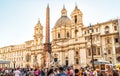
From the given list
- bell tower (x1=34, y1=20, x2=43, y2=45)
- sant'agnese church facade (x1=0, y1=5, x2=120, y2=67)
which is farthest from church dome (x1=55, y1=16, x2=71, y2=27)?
bell tower (x1=34, y1=20, x2=43, y2=45)

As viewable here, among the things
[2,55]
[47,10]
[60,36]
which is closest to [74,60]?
[60,36]

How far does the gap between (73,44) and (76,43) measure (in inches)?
51.7

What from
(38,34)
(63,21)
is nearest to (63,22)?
(63,21)

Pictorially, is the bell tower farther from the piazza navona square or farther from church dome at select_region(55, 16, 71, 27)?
church dome at select_region(55, 16, 71, 27)

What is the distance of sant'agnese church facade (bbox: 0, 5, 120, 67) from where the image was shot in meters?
53.0

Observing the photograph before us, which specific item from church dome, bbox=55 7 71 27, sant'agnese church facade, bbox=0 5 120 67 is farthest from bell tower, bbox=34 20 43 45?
church dome, bbox=55 7 71 27

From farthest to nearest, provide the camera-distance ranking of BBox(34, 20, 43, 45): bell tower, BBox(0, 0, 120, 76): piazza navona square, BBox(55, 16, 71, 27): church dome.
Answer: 1. BBox(34, 20, 43, 45): bell tower
2. BBox(55, 16, 71, 27): church dome
3. BBox(0, 0, 120, 76): piazza navona square

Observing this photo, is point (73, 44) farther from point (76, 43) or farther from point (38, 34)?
point (38, 34)

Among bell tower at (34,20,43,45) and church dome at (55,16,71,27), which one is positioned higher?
church dome at (55,16,71,27)

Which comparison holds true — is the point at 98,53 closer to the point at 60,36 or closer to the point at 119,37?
the point at 119,37

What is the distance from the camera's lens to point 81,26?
62188mm

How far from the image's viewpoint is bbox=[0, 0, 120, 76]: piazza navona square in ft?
169

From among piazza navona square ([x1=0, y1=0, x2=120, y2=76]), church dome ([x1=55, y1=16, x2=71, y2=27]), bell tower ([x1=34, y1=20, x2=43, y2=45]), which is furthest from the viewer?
bell tower ([x1=34, y1=20, x2=43, y2=45])

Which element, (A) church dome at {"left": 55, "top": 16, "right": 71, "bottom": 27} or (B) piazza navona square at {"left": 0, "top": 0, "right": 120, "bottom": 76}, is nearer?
(B) piazza navona square at {"left": 0, "top": 0, "right": 120, "bottom": 76}
